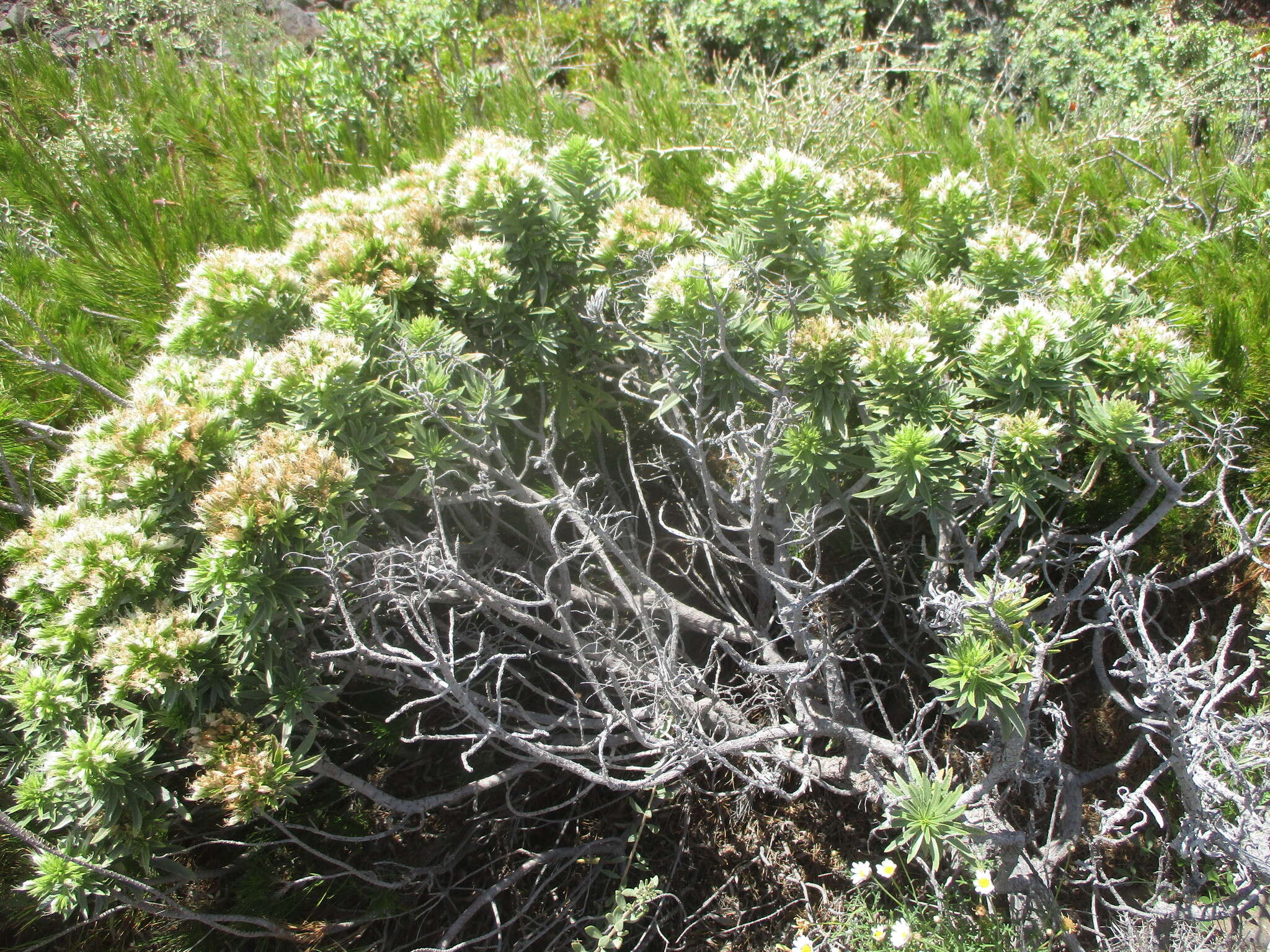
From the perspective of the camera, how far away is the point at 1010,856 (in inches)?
78.1

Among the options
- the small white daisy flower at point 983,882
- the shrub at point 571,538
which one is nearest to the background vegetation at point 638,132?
the small white daisy flower at point 983,882

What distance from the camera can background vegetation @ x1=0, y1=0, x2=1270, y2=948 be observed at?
2555 mm

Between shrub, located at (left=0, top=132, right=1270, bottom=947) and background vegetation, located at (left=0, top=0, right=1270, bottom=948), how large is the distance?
1.06ft

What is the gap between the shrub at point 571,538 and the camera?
5.71 ft

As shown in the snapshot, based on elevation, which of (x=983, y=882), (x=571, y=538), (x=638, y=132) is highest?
(x=638, y=132)

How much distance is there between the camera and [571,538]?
2.59 metres

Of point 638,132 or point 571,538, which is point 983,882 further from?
point 638,132

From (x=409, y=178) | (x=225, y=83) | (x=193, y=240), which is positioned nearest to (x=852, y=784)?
(x=409, y=178)

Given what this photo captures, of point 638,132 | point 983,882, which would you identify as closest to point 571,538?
point 983,882

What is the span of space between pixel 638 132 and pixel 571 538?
1.96m

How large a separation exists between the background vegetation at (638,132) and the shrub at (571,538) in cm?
32

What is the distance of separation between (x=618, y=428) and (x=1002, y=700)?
4.73ft

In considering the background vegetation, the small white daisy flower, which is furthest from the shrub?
the background vegetation

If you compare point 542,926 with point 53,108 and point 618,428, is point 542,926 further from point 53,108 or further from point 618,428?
point 53,108
